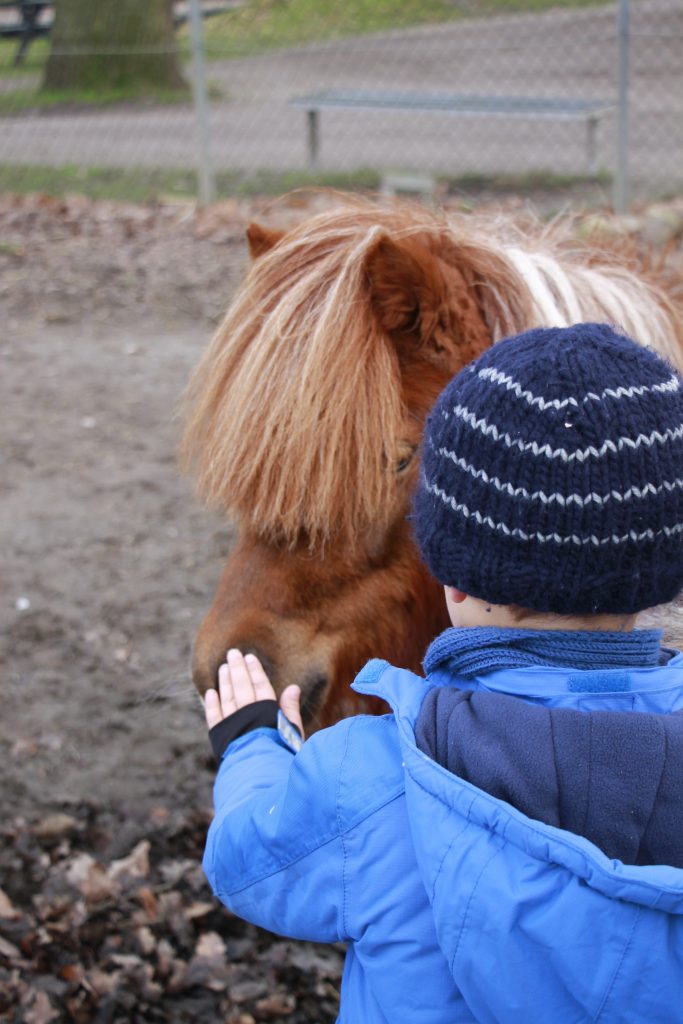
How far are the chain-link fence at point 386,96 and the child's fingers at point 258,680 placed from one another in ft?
28.2

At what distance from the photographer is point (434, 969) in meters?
1.32

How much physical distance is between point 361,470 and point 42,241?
8.28 m

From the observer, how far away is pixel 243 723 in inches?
70.8

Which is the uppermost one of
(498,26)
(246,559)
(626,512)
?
(498,26)

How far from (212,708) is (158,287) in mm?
6800

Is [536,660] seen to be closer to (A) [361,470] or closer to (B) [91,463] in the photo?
(A) [361,470]

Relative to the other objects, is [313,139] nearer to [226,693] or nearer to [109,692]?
[109,692]

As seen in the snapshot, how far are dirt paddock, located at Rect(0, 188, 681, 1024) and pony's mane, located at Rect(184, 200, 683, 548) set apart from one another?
63cm

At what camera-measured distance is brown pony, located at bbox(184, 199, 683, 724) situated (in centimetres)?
197

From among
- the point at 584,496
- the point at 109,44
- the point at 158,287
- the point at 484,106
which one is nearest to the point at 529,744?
the point at 584,496

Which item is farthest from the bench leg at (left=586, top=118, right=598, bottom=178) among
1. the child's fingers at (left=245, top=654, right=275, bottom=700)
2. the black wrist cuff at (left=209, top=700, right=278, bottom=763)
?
the black wrist cuff at (left=209, top=700, right=278, bottom=763)

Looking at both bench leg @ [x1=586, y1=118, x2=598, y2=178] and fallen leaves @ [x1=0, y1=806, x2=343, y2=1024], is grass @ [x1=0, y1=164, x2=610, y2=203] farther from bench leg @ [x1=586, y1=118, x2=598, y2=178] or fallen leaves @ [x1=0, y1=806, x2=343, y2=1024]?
fallen leaves @ [x1=0, y1=806, x2=343, y2=1024]

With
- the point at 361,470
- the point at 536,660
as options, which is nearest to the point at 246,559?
the point at 361,470

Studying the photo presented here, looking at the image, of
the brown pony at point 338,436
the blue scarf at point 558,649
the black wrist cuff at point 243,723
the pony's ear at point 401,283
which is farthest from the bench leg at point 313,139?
the blue scarf at point 558,649
